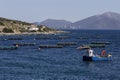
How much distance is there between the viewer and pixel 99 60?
12675 cm

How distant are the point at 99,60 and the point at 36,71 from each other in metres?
32.8

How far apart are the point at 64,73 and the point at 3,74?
13.6 metres

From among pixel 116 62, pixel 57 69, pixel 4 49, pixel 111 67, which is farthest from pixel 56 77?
pixel 4 49

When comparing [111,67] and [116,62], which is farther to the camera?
[116,62]

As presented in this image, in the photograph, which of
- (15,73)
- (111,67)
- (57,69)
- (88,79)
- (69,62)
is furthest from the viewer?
(69,62)

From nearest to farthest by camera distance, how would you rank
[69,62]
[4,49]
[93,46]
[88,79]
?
1. [88,79]
2. [69,62]
3. [4,49]
4. [93,46]

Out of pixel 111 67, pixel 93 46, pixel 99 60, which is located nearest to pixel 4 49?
pixel 93 46

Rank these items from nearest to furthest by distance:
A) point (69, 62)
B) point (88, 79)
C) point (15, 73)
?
point (88, 79) < point (15, 73) < point (69, 62)

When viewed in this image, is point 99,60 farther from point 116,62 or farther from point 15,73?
point 15,73

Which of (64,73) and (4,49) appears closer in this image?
(64,73)

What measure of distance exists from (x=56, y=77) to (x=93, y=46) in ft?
359

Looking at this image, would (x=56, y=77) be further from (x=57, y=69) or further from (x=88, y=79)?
(x=57, y=69)

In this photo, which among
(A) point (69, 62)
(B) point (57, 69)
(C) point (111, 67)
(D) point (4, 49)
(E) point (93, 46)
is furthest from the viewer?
(E) point (93, 46)

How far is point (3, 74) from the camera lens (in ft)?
306
